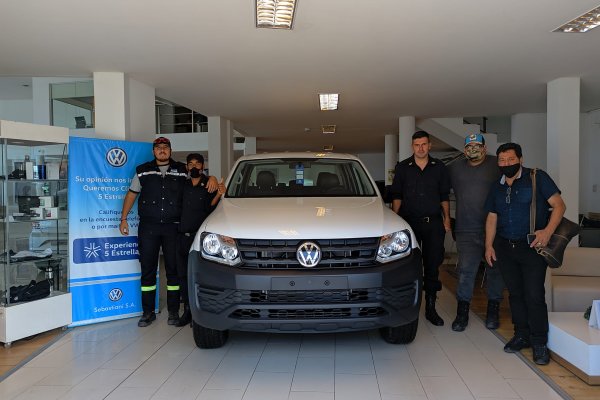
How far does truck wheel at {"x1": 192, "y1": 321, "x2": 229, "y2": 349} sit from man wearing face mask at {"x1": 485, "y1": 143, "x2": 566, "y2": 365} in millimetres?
2052

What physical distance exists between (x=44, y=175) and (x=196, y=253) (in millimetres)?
1892

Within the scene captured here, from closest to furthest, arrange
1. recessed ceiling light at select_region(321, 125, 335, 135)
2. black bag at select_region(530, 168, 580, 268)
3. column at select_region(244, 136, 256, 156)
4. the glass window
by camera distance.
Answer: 1. black bag at select_region(530, 168, 580, 268)
2. the glass window
3. recessed ceiling light at select_region(321, 125, 335, 135)
4. column at select_region(244, 136, 256, 156)

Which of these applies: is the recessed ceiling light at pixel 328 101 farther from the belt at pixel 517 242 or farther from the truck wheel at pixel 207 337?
the truck wheel at pixel 207 337

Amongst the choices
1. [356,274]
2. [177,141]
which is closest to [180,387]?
[356,274]

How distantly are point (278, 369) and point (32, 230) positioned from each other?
244 cm

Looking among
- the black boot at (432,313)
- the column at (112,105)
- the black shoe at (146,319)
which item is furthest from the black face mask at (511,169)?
the column at (112,105)

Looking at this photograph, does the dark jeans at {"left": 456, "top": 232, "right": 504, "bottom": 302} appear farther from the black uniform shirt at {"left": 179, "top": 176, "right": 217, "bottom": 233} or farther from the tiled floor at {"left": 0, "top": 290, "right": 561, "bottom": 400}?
the black uniform shirt at {"left": 179, "top": 176, "right": 217, "bottom": 233}

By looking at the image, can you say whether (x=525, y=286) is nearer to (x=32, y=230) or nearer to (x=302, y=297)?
(x=302, y=297)

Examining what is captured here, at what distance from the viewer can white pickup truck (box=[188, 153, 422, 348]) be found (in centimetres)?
265

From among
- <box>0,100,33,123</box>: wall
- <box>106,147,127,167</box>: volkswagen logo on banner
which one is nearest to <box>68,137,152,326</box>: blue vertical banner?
<box>106,147,127,167</box>: volkswagen logo on banner

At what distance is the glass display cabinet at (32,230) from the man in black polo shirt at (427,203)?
9.78ft

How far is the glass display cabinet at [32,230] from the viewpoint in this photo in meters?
3.49

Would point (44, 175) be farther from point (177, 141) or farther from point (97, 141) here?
point (177, 141)

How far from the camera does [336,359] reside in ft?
10.1
